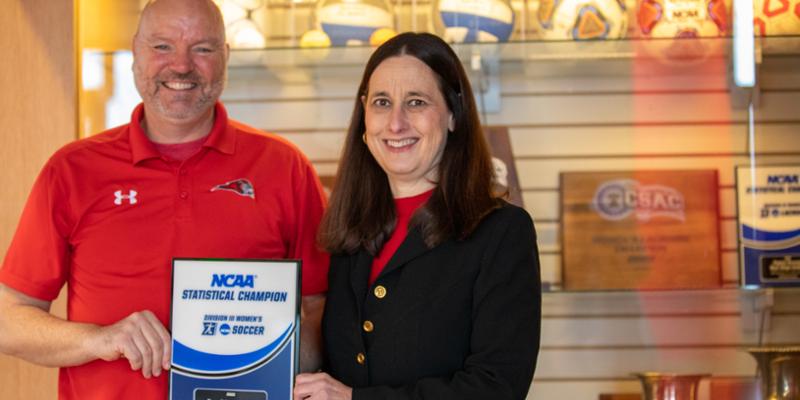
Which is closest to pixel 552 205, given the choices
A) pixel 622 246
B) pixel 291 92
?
pixel 622 246

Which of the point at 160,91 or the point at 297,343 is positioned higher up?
the point at 160,91

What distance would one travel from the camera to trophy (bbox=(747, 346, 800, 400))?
3223 millimetres

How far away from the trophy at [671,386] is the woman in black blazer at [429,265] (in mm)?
1173

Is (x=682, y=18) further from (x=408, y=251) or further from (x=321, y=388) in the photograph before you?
(x=321, y=388)

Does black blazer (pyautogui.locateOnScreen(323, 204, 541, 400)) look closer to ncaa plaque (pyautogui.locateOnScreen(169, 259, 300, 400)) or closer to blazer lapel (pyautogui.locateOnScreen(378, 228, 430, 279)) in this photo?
blazer lapel (pyautogui.locateOnScreen(378, 228, 430, 279))

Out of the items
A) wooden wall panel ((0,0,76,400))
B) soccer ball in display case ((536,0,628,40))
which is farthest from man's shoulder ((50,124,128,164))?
soccer ball in display case ((536,0,628,40))

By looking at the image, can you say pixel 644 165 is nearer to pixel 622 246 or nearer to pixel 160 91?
pixel 622 246

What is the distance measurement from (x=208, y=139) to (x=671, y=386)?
1.55 m

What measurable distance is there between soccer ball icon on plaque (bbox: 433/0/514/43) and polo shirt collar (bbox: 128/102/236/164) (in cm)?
99

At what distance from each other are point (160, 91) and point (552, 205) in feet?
4.93

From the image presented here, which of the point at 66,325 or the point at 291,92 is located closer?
the point at 66,325

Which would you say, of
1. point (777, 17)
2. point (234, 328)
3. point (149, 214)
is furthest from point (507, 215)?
point (777, 17)

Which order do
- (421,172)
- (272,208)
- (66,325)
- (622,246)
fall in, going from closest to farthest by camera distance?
(421,172), (66,325), (272,208), (622,246)

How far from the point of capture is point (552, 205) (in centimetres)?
366
